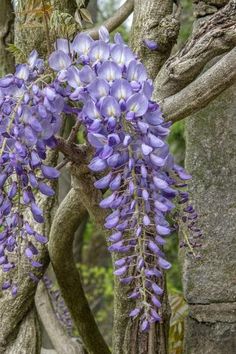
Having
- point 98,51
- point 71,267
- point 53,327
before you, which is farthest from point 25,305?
point 98,51

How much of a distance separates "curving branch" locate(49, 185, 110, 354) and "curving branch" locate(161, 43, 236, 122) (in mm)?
429

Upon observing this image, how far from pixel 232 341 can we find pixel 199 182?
1.32 ft

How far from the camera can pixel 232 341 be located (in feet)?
6.52

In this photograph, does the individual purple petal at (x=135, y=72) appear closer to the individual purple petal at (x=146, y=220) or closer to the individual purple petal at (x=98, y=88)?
the individual purple petal at (x=98, y=88)

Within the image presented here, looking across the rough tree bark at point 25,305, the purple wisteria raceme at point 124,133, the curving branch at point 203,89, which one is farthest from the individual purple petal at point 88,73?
the rough tree bark at point 25,305

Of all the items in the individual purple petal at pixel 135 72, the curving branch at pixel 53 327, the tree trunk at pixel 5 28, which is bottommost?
the curving branch at pixel 53 327

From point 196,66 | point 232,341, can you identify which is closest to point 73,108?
point 196,66

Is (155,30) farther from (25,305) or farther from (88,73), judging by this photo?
(25,305)

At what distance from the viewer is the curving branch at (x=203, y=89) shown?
160 cm

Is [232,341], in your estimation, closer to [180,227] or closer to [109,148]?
[180,227]

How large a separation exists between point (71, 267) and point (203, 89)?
923 millimetres

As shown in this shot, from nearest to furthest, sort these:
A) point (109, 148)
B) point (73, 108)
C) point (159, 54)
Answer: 1. point (109, 148)
2. point (73, 108)
3. point (159, 54)

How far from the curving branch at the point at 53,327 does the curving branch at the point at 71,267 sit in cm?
10

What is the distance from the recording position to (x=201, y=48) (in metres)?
1.66
